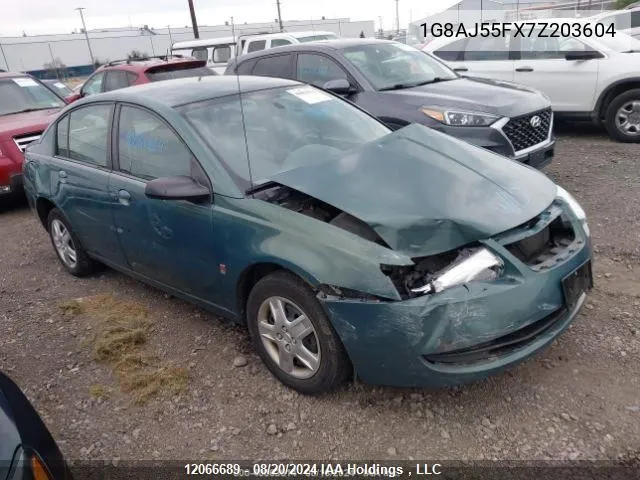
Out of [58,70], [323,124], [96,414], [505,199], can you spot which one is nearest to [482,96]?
[323,124]

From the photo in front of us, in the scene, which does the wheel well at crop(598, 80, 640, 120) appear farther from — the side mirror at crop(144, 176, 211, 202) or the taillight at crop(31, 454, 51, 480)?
the taillight at crop(31, 454, 51, 480)

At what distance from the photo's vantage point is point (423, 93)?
587 cm

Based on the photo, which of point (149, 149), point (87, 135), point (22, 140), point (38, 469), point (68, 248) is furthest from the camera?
point (22, 140)

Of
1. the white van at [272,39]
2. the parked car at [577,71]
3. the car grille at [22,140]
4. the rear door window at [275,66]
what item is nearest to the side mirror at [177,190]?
the rear door window at [275,66]

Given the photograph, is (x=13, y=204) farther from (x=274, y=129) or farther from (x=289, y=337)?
(x=289, y=337)

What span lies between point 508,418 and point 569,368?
0.55 m

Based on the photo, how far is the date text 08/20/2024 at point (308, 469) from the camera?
2480 mm

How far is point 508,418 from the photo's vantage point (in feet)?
8.83

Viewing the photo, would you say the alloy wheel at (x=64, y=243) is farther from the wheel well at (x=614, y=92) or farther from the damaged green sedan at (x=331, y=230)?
the wheel well at (x=614, y=92)

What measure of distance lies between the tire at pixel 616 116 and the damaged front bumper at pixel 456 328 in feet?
19.4

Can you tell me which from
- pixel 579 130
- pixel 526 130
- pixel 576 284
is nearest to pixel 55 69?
pixel 579 130

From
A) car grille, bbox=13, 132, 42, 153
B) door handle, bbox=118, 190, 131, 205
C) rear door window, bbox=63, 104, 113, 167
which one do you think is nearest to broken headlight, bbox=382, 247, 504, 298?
door handle, bbox=118, 190, 131, 205

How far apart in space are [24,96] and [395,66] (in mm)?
Answer: 5462

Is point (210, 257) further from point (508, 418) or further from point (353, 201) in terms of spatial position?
point (508, 418)
